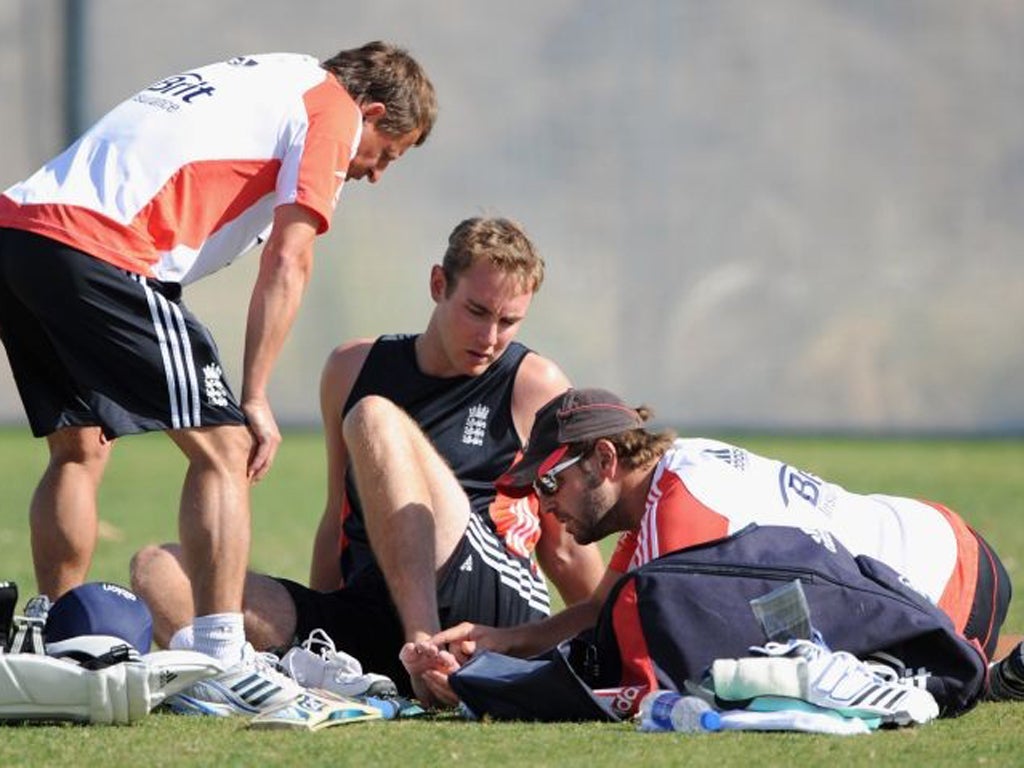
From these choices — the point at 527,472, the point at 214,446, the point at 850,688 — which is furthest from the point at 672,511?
the point at 214,446

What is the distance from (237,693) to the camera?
4.60m

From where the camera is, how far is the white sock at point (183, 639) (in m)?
5.02

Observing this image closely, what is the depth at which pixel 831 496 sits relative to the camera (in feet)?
16.5

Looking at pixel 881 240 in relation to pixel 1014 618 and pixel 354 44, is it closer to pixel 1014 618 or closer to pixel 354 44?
pixel 354 44

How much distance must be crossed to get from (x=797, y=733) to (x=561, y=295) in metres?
15.4

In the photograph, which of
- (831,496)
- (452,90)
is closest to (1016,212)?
(452,90)

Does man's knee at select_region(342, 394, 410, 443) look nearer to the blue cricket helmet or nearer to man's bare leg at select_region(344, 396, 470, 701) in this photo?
man's bare leg at select_region(344, 396, 470, 701)

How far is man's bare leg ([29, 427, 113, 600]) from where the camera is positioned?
5512mm

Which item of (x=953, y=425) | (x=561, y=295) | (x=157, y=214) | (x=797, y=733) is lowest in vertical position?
(x=953, y=425)

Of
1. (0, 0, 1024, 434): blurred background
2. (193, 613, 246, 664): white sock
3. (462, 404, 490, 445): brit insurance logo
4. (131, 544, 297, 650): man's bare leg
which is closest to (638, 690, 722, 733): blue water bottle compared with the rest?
(193, 613, 246, 664): white sock

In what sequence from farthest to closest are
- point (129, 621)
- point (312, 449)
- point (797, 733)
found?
point (312, 449), point (129, 621), point (797, 733)

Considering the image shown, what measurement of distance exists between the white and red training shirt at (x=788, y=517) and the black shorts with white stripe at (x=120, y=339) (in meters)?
1.21

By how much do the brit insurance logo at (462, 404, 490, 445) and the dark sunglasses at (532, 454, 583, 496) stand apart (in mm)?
802

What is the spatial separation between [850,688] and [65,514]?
2525 millimetres
